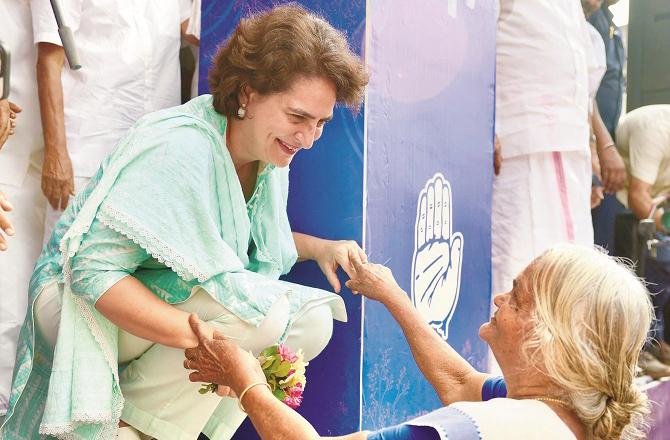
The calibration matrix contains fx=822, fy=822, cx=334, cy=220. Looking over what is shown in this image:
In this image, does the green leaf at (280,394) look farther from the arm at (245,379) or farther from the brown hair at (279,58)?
the brown hair at (279,58)

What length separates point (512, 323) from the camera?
5.29ft

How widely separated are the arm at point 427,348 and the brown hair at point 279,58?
0.50 meters

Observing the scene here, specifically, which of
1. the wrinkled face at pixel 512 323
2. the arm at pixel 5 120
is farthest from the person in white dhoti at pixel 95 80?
the wrinkled face at pixel 512 323

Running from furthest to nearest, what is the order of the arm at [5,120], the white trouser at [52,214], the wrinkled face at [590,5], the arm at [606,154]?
the arm at [606,154], the wrinkled face at [590,5], the white trouser at [52,214], the arm at [5,120]

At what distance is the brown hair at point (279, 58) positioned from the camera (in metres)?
1.85

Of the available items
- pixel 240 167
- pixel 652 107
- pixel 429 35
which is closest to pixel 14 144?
pixel 240 167

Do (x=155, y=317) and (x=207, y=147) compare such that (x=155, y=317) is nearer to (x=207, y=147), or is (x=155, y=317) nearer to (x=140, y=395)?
(x=140, y=395)

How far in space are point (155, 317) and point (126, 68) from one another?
1.01 metres

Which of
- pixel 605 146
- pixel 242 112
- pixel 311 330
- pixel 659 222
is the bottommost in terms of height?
pixel 659 222

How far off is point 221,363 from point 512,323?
0.58m

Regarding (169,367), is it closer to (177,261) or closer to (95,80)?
(177,261)

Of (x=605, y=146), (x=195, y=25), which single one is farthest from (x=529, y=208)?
(x=195, y=25)

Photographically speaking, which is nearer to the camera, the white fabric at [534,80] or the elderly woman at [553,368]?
the elderly woman at [553,368]

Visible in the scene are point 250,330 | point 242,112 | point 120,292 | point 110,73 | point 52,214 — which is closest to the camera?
point 120,292
